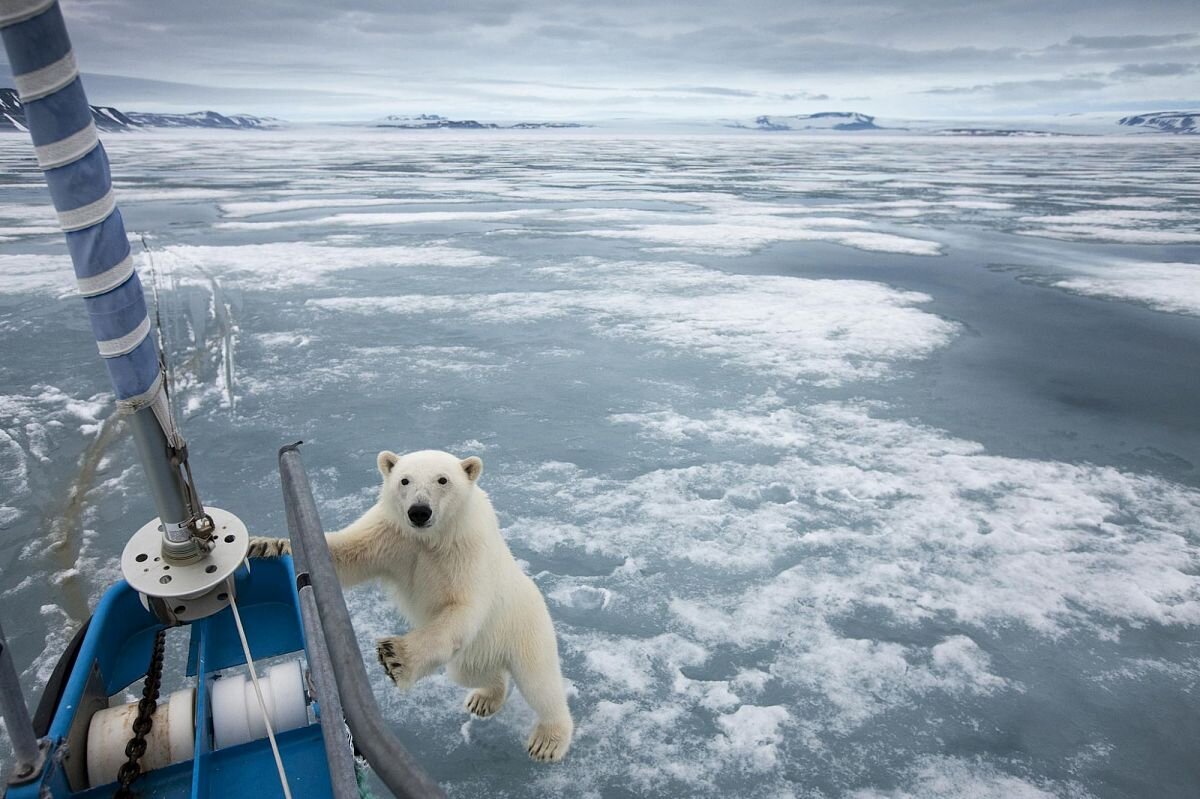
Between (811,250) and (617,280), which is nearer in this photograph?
(617,280)

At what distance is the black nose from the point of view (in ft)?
6.37

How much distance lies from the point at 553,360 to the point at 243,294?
13.5 ft

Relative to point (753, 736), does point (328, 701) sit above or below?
above

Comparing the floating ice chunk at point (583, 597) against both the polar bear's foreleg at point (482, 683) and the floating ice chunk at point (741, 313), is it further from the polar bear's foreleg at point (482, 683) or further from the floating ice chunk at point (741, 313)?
the floating ice chunk at point (741, 313)

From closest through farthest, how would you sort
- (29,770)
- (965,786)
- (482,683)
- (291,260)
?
(29,770), (965,786), (482,683), (291,260)

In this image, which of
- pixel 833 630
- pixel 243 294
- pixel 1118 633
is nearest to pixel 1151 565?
pixel 1118 633

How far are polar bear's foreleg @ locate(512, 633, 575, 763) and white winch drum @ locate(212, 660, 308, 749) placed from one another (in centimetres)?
73

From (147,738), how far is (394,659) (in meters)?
0.60

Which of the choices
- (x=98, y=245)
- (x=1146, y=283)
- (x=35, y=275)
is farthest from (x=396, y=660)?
(x=1146, y=283)

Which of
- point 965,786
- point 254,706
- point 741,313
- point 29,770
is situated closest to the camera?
point 29,770

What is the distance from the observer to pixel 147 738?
5.53ft

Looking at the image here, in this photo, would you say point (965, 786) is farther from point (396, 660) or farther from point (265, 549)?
point (265, 549)

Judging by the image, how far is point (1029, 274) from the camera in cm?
954

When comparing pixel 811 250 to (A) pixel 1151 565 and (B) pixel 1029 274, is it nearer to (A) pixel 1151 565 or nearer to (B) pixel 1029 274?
(B) pixel 1029 274
